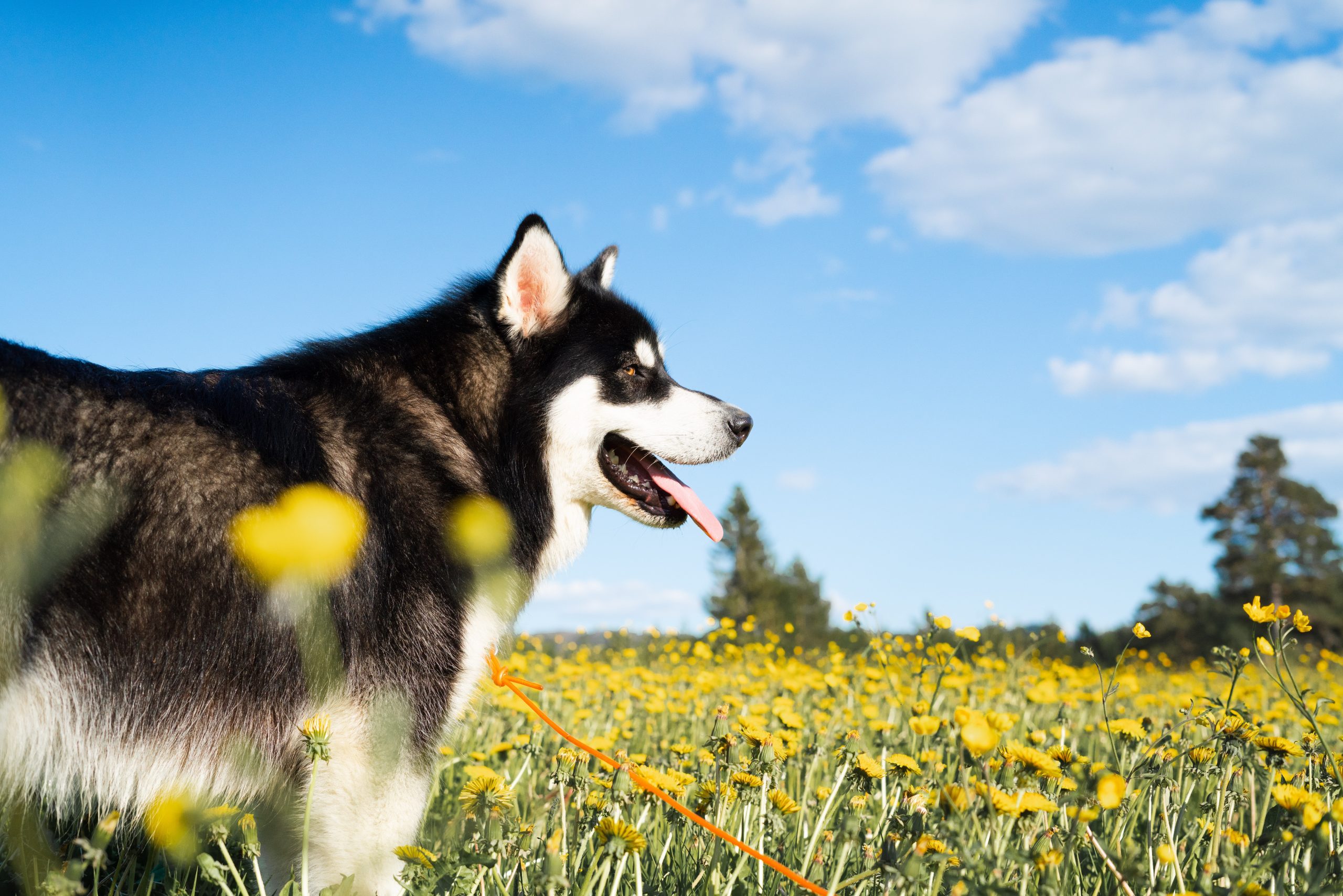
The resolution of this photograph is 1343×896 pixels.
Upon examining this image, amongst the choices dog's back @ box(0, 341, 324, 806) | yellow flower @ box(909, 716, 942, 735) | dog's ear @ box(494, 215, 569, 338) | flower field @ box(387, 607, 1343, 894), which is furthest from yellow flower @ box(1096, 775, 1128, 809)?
dog's ear @ box(494, 215, 569, 338)

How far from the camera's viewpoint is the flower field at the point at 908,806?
209 centimetres

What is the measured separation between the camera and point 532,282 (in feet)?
12.6

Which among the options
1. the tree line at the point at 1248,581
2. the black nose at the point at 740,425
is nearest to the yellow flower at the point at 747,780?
the black nose at the point at 740,425

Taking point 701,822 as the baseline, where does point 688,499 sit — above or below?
above

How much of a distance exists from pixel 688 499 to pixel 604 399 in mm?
738

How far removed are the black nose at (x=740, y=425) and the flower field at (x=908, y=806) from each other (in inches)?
51.9

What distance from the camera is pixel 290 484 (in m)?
2.72

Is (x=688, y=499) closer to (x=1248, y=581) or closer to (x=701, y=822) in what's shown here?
(x=701, y=822)

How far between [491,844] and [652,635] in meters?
9.91

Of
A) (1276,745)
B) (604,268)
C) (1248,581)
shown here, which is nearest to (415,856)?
(1276,745)

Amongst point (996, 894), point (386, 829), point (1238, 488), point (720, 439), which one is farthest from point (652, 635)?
point (1238, 488)

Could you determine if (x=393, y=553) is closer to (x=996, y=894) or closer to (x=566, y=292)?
(x=566, y=292)

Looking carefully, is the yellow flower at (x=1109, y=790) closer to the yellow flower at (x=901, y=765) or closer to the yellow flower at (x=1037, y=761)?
the yellow flower at (x=1037, y=761)

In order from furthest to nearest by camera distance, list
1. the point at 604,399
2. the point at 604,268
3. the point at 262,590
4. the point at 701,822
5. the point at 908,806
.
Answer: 1. the point at 604,268
2. the point at 604,399
3. the point at 908,806
4. the point at 262,590
5. the point at 701,822
